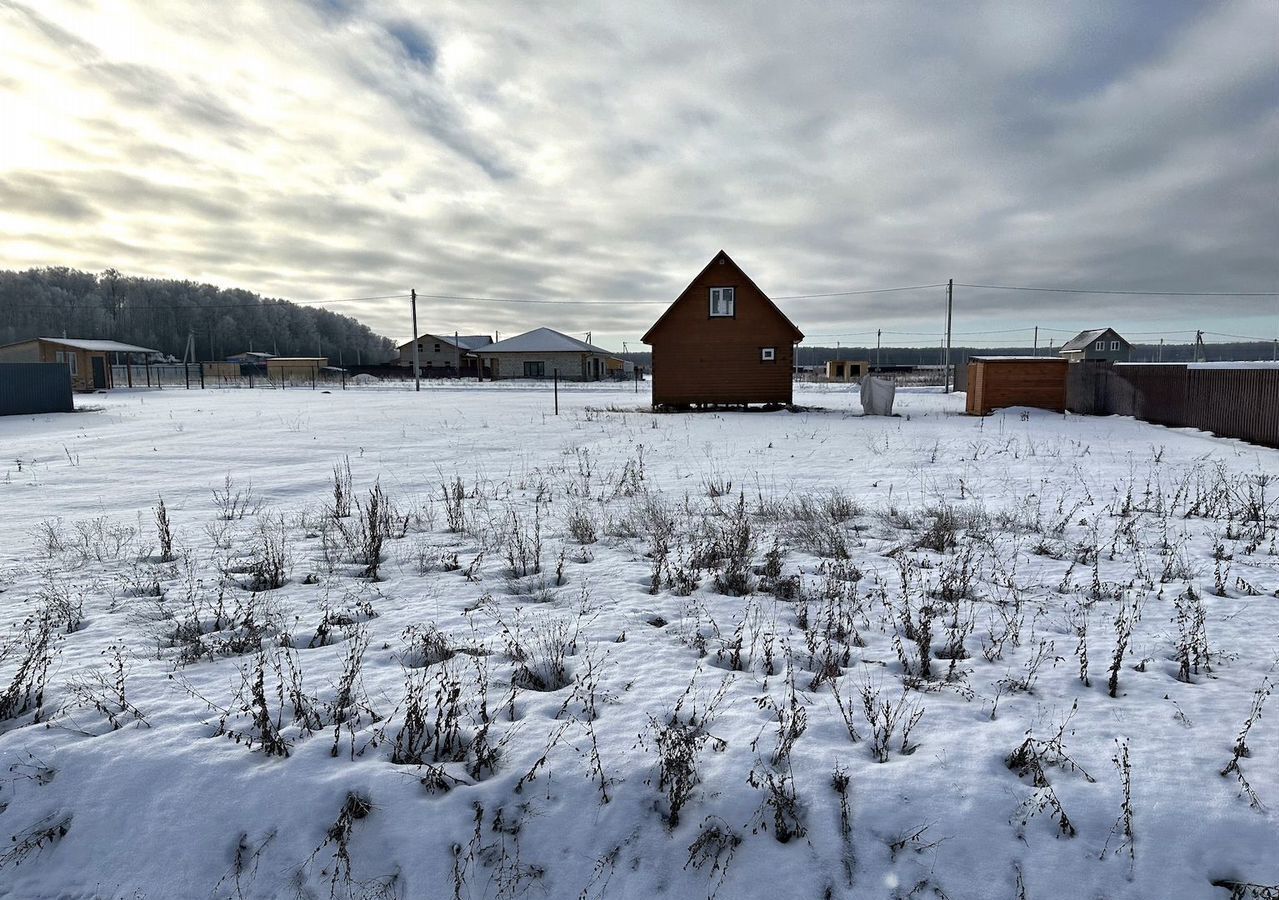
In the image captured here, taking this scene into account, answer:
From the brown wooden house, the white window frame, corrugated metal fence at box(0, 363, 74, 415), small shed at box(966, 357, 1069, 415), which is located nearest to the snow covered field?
small shed at box(966, 357, 1069, 415)

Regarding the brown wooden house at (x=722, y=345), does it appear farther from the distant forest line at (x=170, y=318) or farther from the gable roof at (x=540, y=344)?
the distant forest line at (x=170, y=318)

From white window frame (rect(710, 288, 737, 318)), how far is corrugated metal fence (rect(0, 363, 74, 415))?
26499mm

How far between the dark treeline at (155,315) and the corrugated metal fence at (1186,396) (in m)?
99.2

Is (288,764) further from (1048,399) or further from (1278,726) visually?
(1048,399)

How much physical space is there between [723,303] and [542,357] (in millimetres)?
42048

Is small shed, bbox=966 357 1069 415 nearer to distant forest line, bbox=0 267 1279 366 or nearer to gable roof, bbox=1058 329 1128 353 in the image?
gable roof, bbox=1058 329 1128 353

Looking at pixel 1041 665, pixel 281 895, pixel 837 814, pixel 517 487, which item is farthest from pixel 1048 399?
pixel 281 895

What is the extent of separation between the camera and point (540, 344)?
6650cm

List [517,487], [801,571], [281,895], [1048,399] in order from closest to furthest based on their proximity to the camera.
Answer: [281,895], [801,571], [517,487], [1048,399]

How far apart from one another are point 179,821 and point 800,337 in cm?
2588

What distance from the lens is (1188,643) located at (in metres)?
4.19

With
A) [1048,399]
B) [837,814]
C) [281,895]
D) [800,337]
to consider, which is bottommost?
[281,895]

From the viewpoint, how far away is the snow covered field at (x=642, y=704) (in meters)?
2.62

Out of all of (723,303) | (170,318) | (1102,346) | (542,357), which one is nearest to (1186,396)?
(723,303)
